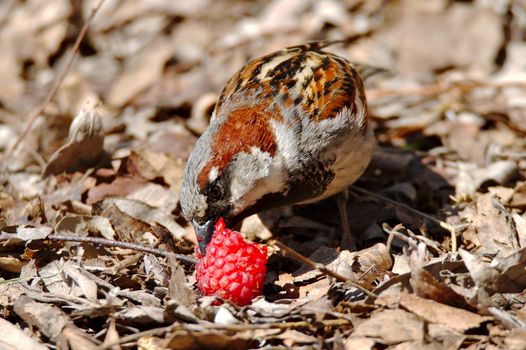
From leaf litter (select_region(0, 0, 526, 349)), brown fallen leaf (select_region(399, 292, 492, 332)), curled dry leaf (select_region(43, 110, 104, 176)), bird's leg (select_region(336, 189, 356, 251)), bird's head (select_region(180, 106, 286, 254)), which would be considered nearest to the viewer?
brown fallen leaf (select_region(399, 292, 492, 332))

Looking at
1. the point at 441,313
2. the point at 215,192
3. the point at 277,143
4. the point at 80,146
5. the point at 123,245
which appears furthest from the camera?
the point at 80,146

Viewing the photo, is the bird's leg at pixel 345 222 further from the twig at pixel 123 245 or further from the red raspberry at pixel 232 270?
the twig at pixel 123 245

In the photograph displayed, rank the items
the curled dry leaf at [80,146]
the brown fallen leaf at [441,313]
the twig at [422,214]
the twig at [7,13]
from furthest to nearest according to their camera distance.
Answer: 1. the twig at [7,13]
2. the curled dry leaf at [80,146]
3. the twig at [422,214]
4. the brown fallen leaf at [441,313]

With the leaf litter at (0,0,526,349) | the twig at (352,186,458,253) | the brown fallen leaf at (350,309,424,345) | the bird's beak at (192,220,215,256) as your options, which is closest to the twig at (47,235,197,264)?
the leaf litter at (0,0,526,349)

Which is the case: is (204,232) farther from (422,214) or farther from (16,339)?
(422,214)

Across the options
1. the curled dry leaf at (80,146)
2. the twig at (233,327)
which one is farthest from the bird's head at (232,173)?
the curled dry leaf at (80,146)

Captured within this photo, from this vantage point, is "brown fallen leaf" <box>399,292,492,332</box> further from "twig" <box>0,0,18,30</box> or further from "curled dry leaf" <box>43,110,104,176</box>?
"twig" <box>0,0,18,30</box>

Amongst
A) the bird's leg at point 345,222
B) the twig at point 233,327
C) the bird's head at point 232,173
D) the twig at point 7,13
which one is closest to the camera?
the twig at point 233,327

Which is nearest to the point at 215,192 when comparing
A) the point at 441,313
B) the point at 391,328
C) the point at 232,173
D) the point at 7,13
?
the point at 232,173
